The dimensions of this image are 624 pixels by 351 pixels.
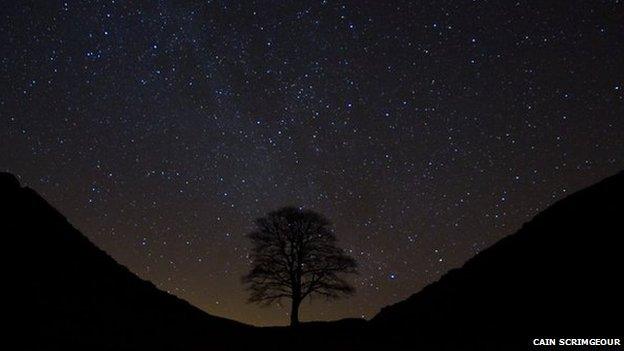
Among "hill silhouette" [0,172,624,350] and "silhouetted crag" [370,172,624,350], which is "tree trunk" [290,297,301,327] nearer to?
"hill silhouette" [0,172,624,350]

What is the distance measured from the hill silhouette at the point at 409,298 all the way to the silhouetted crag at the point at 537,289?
0.05 metres

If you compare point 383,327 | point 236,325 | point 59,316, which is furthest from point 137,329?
point 383,327

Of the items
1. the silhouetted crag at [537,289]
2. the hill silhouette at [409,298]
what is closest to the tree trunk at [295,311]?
the hill silhouette at [409,298]

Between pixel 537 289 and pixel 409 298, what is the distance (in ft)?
30.3

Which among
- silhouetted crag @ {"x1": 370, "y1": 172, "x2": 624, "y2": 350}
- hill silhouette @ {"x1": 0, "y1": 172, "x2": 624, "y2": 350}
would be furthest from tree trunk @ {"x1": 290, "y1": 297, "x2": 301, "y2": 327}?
silhouetted crag @ {"x1": 370, "y1": 172, "x2": 624, "y2": 350}

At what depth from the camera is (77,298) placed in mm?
18391

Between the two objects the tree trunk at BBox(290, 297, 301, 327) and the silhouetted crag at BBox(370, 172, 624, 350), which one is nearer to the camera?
the silhouetted crag at BBox(370, 172, 624, 350)

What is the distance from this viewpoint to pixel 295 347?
16.5m

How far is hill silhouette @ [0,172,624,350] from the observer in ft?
43.1

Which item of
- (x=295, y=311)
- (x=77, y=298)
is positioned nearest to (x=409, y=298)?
(x=295, y=311)

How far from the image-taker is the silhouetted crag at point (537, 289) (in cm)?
1291

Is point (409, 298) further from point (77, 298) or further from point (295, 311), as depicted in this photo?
point (77, 298)

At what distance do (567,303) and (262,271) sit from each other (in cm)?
1832

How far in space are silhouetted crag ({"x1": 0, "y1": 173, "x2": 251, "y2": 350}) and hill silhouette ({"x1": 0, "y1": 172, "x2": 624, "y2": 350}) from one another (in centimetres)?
8
